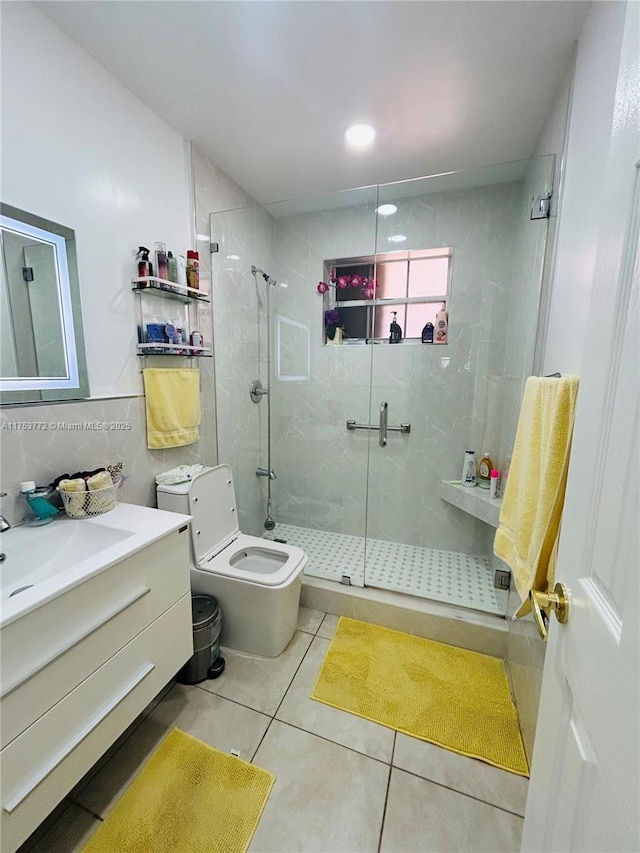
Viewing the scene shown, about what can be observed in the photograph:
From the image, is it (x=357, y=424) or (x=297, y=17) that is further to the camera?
(x=357, y=424)

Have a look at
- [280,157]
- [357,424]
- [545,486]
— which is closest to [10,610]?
[545,486]

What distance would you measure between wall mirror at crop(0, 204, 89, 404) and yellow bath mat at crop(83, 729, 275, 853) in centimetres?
138

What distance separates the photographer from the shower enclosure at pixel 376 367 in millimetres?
2180

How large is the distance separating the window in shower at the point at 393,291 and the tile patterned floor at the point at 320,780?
7.35 ft

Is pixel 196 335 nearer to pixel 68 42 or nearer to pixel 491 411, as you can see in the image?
pixel 68 42

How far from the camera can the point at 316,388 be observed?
269 centimetres

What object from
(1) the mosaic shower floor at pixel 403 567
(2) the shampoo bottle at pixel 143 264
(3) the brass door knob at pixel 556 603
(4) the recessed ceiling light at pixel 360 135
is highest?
(4) the recessed ceiling light at pixel 360 135

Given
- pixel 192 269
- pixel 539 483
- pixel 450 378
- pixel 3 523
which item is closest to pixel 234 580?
pixel 3 523

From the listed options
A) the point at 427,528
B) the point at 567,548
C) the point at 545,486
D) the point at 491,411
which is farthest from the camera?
the point at 427,528

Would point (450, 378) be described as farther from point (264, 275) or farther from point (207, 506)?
point (207, 506)

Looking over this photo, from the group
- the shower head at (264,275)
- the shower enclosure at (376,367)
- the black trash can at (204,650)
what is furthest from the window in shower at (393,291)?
the black trash can at (204,650)

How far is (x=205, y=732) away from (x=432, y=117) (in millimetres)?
2890

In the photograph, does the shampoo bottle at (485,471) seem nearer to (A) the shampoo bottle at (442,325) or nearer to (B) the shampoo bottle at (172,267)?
(A) the shampoo bottle at (442,325)

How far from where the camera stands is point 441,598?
1925 mm
